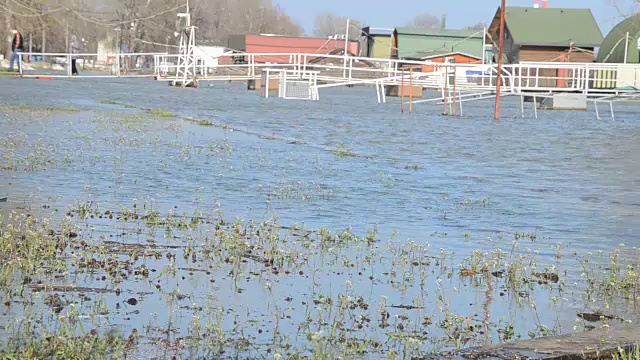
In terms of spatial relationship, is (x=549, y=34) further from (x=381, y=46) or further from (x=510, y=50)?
(x=381, y=46)

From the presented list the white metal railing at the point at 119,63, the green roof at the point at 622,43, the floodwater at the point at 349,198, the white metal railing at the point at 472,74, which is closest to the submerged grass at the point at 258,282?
the floodwater at the point at 349,198

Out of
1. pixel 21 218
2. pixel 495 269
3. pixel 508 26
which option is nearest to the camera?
pixel 495 269

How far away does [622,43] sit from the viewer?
62.9 metres

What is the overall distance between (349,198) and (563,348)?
6594 mm

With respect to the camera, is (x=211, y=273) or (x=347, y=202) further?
(x=347, y=202)

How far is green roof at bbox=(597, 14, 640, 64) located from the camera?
6067 cm

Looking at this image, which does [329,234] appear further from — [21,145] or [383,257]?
[21,145]

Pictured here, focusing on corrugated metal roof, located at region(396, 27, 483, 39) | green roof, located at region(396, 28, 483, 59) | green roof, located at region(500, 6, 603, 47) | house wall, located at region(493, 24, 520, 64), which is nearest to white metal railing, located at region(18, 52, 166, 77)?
green roof, located at region(396, 28, 483, 59)

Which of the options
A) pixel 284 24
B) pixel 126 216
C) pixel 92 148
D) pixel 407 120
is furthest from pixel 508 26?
pixel 284 24

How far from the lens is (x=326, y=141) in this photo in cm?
1997

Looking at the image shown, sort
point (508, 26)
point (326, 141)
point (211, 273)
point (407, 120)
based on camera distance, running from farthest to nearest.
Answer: point (508, 26)
point (407, 120)
point (326, 141)
point (211, 273)

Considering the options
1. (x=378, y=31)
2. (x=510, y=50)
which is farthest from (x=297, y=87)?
(x=378, y=31)

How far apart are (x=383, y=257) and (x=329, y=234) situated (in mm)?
953

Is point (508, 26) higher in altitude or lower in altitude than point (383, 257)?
higher
